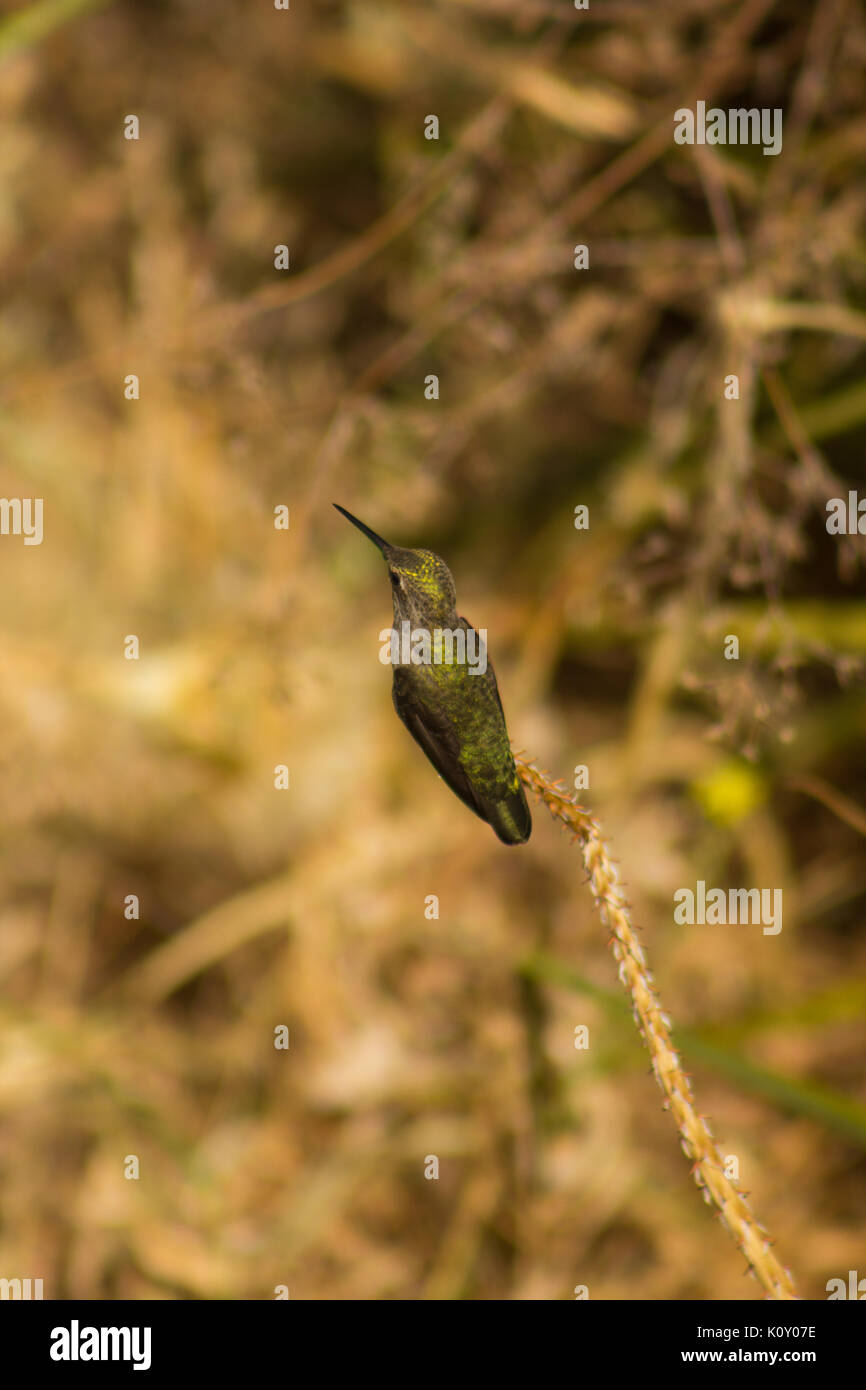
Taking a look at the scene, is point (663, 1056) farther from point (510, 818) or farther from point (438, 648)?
point (438, 648)

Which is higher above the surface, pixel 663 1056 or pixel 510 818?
pixel 510 818

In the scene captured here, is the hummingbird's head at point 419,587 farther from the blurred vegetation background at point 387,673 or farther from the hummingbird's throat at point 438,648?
the blurred vegetation background at point 387,673

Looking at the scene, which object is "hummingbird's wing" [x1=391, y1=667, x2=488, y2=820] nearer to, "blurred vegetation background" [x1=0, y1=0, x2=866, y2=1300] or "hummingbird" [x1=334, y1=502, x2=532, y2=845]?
"hummingbird" [x1=334, y1=502, x2=532, y2=845]

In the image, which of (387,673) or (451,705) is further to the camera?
(387,673)

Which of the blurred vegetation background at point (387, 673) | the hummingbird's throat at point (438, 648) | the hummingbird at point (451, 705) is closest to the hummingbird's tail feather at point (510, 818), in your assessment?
the hummingbird at point (451, 705)

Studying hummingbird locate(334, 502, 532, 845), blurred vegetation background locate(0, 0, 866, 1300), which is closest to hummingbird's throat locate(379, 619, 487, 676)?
hummingbird locate(334, 502, 532, 845)

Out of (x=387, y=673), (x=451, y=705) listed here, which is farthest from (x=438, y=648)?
(x=387, y=673)

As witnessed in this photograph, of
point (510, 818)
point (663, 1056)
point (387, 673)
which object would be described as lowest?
point (663, 1056)
